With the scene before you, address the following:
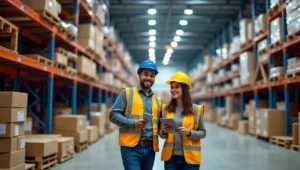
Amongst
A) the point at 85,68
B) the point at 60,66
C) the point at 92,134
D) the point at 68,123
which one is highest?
the point at 85,68

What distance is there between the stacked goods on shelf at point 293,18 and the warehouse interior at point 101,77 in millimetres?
28

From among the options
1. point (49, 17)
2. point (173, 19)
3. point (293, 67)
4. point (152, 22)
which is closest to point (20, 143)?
point (49, 17)

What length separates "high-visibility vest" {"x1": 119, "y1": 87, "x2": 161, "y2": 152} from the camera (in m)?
2.62

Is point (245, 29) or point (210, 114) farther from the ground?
point (245, 29)

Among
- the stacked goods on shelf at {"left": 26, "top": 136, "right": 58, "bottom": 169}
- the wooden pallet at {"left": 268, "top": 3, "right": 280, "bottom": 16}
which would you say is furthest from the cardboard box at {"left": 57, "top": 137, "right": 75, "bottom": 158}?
the wooden pallet at {"left": 268, "top": 3, "right": 280, "bottom": 16}

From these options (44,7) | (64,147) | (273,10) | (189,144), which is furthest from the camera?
(273,10)

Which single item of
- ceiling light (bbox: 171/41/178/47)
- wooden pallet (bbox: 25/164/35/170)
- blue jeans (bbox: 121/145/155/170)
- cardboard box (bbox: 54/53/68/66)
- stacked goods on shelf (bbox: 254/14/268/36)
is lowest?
wooden pallet (bbox: 25/164/35/170)

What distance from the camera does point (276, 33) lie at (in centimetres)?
914

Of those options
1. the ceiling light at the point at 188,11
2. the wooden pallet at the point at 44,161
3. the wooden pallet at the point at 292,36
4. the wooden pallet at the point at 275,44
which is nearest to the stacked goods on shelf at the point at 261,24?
the wooden pallet at the point at 275,44

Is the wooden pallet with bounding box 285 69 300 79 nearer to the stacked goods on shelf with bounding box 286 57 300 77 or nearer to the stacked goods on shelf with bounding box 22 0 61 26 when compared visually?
the stacked goods on shelf with bounding box 286 57 300 77

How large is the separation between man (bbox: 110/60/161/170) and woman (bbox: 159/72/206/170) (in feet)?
0.39

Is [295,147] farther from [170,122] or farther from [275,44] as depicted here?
[170,122]

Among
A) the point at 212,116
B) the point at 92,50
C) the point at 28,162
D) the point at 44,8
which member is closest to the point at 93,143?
the point at 92,50

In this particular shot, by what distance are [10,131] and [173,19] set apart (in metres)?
14.5
